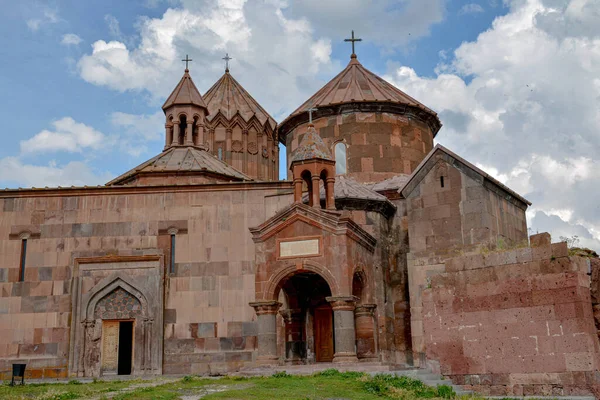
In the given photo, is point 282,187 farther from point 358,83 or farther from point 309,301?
point 358,83

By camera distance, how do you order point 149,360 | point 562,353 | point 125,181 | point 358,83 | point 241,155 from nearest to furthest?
point 562,353
point 149,360
point 125,181
point 358,83
point 241,155

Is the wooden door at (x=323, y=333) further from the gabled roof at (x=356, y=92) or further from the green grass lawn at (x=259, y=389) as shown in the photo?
the gabled roof at (x=356, y=92)

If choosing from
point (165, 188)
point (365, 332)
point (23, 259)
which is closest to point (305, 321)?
point (365, 332)

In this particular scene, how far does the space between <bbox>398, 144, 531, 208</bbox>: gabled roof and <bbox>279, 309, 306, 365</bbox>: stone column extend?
373 centimetres

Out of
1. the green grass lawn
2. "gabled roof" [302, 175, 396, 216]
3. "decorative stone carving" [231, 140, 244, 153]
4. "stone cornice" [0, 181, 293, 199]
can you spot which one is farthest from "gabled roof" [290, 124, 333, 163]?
"decorative stone carving" [231, 140, 244, 153]

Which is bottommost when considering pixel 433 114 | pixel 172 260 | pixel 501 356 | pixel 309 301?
pixel 501 356

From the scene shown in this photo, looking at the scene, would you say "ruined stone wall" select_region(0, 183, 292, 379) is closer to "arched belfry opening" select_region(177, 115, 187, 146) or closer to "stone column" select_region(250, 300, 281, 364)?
"stone column" select_region(250, 300, 281, 364)

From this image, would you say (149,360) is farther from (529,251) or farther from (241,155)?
(241,155)

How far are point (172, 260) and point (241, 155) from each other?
9.35 metres

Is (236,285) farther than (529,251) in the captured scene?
Yes

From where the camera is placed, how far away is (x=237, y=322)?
15875mm

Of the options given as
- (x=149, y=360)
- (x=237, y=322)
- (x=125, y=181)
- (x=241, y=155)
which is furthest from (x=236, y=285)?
(x=241, y=155)

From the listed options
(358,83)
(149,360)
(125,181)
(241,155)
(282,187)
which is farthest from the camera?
(241,155)

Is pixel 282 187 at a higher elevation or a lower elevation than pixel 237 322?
higher
